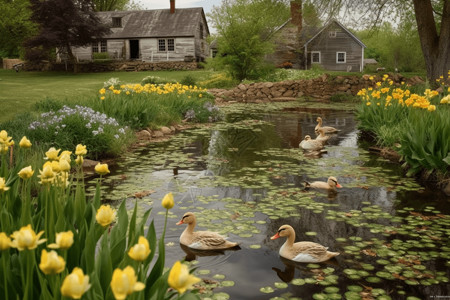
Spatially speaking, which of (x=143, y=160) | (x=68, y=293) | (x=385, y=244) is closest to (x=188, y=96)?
(x=143, y=160)

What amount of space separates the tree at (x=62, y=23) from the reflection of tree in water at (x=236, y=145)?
2857cm

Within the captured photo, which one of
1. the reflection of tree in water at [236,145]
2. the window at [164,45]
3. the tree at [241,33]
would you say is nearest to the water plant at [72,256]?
the reflection of tree in water at [236,145]

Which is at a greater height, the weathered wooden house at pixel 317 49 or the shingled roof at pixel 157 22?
the shingled roof at pixel 157 22

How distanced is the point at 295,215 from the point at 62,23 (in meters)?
37.3

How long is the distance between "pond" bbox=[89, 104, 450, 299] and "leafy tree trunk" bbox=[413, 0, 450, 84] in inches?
405

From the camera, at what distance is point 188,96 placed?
55.8ft

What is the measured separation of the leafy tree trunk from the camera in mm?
18562

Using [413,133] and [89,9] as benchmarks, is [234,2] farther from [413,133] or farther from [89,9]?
[413,133]

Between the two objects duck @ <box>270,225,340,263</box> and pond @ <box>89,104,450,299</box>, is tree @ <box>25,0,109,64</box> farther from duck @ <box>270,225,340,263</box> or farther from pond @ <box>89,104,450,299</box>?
duck @ <box>270,225,340,263</box>

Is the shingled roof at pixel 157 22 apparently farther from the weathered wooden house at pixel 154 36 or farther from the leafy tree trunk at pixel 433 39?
the leafy tree trunk at pixel 433 39

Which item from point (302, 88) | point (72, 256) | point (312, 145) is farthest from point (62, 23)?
point (72, 256)

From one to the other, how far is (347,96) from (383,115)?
16.1 metres

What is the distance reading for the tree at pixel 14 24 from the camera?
158 ft

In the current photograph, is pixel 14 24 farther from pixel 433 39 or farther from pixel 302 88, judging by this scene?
pixel 433 39
